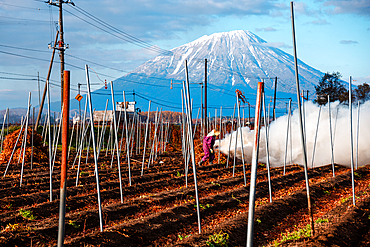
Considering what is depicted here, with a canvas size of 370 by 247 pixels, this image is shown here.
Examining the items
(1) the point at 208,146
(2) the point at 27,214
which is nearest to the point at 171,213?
(2) the point at 27,214

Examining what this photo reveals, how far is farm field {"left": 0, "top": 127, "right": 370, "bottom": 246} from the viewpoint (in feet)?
20.0

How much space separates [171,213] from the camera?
7.64 m

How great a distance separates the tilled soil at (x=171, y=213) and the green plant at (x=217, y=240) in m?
0.09

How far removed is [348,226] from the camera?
22.0ft

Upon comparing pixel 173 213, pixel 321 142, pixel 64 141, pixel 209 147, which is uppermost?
pixel 64 141

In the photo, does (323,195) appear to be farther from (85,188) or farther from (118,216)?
(85,188)

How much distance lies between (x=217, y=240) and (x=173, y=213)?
73.0 inches

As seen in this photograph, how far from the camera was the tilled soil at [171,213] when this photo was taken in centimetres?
612

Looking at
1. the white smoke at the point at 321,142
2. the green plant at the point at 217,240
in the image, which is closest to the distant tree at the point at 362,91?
the white smoke at the point at 321,142

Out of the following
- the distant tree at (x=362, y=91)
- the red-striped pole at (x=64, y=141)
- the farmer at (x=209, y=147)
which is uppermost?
the distant tree at (x=362, y=91)

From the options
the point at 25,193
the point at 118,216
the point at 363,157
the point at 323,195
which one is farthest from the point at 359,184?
the point at 25,193

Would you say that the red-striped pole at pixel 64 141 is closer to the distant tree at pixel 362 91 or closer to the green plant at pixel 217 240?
the green plant at pixel 217 240

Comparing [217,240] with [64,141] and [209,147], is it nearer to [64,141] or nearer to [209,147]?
[64,141]

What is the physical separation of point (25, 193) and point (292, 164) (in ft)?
39.2
